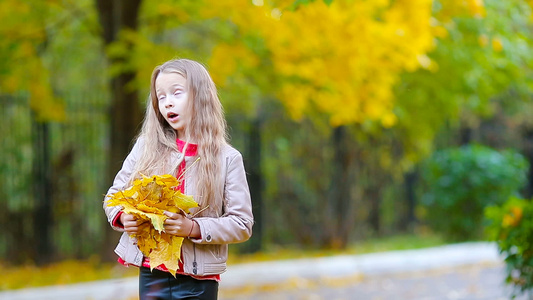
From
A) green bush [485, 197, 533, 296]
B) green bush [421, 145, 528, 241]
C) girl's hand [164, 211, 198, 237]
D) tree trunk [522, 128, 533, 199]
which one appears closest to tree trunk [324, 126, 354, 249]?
green bush [421, 145, 528, 241]

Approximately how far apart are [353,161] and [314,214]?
1.09 m

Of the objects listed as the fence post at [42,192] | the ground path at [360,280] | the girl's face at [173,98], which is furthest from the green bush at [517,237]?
the fence post at [42,192]

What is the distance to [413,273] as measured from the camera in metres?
9.35

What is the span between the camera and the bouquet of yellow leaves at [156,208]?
8.75 ft

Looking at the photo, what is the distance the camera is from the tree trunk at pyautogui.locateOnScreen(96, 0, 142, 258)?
8.27 metres

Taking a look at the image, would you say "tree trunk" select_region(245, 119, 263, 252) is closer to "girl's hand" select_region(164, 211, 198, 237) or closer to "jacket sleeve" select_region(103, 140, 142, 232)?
"jacket sleeve" select_region(103, 140, 142, 232)

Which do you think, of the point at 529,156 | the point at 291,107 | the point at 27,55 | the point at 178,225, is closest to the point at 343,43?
the point at 291,107

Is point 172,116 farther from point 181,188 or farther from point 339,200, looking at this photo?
point 339,200

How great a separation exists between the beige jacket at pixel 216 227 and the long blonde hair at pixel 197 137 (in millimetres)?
41

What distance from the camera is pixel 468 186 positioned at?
11711mm

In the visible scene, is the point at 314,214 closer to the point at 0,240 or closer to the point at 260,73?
the point at 260,73

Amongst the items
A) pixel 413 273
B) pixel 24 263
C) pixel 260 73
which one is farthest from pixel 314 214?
pixel 24 263

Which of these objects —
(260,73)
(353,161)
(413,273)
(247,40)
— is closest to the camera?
(247,40)

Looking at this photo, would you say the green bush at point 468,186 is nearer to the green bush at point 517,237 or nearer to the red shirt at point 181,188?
the green bush at point 517,237
